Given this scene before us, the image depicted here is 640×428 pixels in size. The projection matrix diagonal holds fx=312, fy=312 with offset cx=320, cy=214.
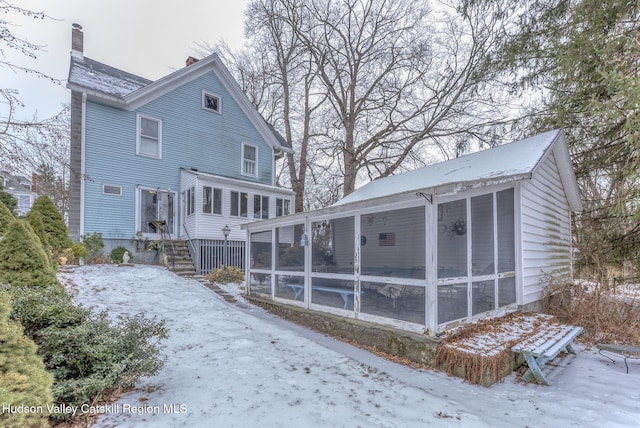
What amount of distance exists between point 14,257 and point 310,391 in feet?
16.1

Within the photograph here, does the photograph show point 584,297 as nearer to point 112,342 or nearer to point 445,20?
point 112,342

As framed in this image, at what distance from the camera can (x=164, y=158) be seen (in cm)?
1267

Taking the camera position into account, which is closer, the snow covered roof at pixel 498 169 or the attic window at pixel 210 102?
the snow covered roof at pixel 498 169

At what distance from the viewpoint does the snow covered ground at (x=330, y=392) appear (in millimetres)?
2924

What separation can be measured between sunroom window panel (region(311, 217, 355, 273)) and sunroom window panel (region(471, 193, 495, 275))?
1996mm

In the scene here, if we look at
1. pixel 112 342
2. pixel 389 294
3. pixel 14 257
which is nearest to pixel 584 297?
pixel 389 294

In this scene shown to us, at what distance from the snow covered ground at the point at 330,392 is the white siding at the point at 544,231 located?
5.15ft

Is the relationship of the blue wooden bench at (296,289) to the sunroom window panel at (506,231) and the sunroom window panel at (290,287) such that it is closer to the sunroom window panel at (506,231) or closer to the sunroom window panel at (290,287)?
the sunroom window panel at (290,287)

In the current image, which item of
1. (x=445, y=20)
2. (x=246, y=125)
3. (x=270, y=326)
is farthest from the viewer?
(x=246, y=125)

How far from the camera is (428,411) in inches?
123

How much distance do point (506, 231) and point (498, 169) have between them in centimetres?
120

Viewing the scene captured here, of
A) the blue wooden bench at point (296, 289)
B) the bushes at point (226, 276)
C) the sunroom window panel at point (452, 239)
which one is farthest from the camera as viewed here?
the bushes at point (226, 276)

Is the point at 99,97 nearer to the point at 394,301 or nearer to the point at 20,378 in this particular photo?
the point at 20,378

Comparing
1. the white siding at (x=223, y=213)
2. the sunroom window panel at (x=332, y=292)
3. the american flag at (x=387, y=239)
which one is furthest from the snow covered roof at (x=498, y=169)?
the white siding at (x=223, y=213)
